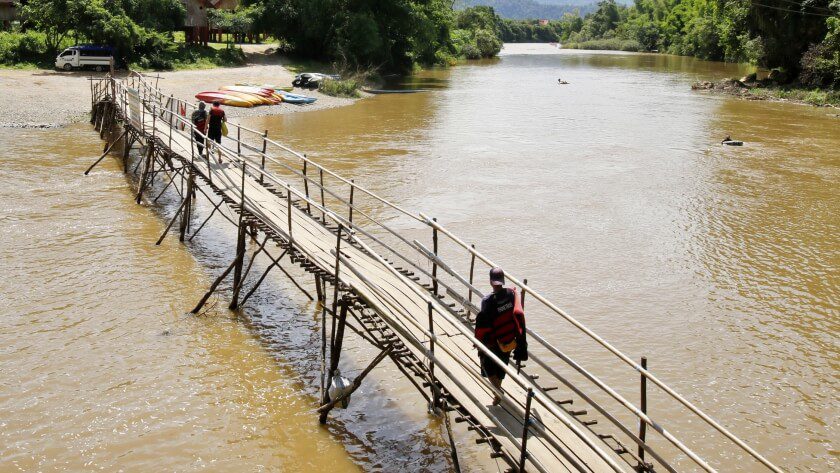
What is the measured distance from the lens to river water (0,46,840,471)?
1019cm

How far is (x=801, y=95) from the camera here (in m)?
47.3

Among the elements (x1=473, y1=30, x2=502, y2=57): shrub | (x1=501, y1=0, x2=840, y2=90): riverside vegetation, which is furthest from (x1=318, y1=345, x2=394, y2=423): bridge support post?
(x1=473, y1=30, x2=502, y2=57): shrub

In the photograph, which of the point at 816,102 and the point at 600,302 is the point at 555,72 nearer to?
the point at 816,102

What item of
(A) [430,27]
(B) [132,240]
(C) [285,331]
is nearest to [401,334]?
(C) [285,331]

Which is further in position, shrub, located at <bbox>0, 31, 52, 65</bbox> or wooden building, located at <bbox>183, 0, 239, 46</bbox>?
wooden building, located at <bbox>183, 0, 239, 46</bbox>

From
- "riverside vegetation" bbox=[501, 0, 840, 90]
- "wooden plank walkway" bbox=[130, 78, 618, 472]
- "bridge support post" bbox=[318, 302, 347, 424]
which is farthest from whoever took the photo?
"riverside vegetation" bbox=[501, 0, 840, 90]

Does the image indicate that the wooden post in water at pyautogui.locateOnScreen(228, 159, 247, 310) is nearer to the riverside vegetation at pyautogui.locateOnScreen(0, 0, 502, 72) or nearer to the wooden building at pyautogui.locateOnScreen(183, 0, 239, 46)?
the riverside vegetation at pyautogui.locateOnScreen(0, 0, 502, 72)

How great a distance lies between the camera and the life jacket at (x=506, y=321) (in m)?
7.90

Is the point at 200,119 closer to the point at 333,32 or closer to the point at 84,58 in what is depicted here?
the point at 84,58

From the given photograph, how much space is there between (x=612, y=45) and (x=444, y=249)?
11300cm

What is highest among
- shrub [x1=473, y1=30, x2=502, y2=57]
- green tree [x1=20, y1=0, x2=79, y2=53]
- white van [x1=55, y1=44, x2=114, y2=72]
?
shrub [x1=473, y1=30, x2=502, y2=57]

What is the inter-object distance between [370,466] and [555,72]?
67441 millimetres

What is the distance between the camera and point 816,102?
149 ft

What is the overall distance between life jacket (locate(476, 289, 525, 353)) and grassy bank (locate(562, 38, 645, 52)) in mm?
116963
